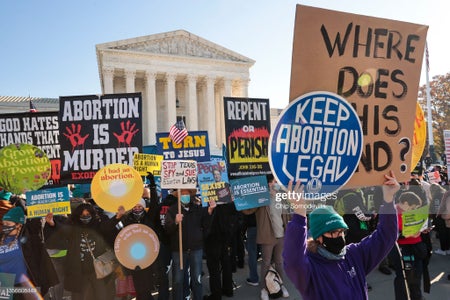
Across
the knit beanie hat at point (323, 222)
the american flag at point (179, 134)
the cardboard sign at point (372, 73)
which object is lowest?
the knit beanie hat at point (323, 222)

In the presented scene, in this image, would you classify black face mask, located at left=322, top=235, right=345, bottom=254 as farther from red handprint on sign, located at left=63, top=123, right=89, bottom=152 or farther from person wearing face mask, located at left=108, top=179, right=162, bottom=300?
red handprint on sign, located at left=63, top=123, right=89, bottom=152

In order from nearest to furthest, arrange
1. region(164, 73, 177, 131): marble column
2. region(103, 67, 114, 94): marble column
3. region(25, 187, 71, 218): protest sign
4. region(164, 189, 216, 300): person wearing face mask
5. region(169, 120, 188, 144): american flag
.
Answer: region(25, 187, 71, 218): protest sign
region(164, 189, 216, 300): person wearing face mask
region(169, 120, 188, 144): american flag
region(103, 67, 114, 94): marble column
region(164, 73, 177, 131): marble column

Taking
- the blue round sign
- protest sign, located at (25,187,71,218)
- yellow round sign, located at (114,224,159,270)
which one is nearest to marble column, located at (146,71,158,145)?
protest sign, located at (25,187,71,218)

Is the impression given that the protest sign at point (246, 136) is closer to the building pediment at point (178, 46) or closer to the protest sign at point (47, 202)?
the protest sign at point (47, 202)

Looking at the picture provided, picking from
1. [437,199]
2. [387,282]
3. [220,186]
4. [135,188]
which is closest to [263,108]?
[220,186]

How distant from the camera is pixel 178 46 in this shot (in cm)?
4053

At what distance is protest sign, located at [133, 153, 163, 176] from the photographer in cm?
490

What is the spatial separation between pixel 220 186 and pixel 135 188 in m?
1.25

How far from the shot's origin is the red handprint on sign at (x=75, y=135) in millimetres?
4633

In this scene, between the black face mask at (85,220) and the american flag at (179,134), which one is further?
the american flag at (179,134)

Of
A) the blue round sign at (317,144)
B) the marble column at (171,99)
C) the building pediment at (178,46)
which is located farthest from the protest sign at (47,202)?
the building pediment at (178,46)

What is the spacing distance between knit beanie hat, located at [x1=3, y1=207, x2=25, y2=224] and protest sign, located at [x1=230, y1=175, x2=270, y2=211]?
274 centimetres

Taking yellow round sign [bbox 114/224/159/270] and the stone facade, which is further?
the stone facade

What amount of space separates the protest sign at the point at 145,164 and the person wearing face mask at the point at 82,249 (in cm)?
85
